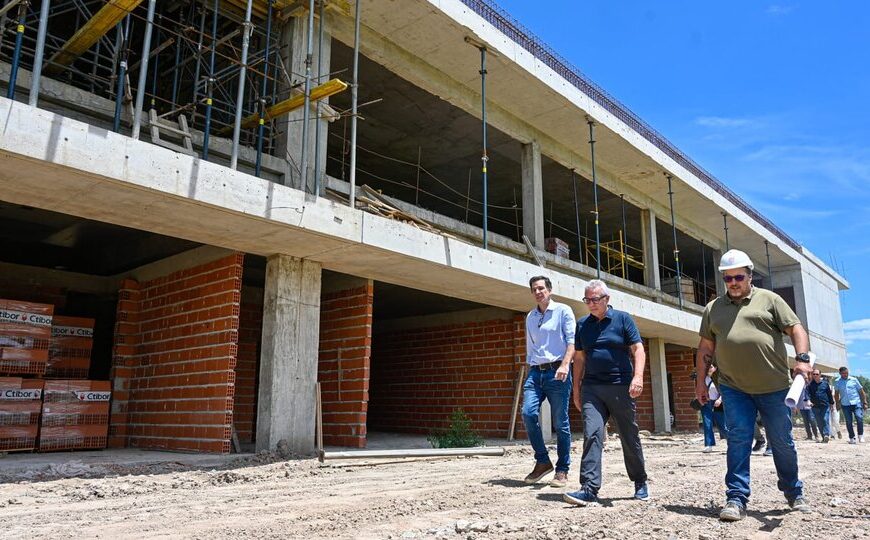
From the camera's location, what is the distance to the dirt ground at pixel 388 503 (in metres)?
3.73

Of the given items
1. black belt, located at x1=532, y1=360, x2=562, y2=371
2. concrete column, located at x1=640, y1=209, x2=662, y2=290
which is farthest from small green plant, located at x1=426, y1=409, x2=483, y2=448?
concrete column, located at x1=640, y1=209, x2=662, y2=290

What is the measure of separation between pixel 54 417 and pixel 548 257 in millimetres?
8294

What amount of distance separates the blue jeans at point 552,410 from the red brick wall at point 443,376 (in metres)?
6.52

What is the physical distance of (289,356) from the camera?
25.6 feet

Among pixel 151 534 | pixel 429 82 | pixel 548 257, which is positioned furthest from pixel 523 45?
pixel 151 534

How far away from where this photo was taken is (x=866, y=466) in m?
7.54

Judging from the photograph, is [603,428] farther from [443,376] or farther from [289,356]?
[443,376]

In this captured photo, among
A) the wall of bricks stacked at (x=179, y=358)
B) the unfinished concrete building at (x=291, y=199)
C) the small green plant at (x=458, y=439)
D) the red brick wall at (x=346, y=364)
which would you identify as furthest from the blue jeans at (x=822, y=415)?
the wall of bricks stacked at (x=179, y=358)

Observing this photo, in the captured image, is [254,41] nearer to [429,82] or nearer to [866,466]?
[429,82]

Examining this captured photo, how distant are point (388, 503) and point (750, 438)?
2.44 m

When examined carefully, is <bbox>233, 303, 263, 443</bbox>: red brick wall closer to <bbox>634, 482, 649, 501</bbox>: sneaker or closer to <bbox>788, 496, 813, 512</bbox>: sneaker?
<bbox>634, 482, 649, 501</bbox>: sneaker

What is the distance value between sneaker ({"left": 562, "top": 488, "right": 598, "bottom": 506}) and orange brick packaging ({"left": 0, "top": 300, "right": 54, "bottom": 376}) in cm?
700

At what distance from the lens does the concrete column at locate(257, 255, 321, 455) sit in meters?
7.61

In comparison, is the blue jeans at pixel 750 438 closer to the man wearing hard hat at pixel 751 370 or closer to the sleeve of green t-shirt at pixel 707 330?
the man wearing hard hat at pixel 751 370
